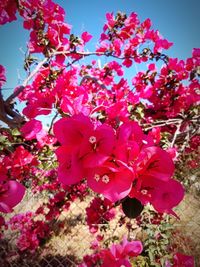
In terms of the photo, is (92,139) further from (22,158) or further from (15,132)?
(22,158)

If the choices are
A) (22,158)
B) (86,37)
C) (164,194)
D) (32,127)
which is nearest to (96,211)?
(22,158)

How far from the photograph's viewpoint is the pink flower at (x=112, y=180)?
0.57 metres

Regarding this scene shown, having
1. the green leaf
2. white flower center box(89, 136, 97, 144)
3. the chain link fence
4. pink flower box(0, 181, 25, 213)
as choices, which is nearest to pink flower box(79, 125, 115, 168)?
white flower center box(89, 136, 97, 144)

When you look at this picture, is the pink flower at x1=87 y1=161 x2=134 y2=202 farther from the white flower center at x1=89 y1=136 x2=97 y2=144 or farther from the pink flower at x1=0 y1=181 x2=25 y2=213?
the pink flower at x1=0 y1=181 x2=25 y2=213

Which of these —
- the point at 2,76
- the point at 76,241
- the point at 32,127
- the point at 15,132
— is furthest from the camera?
the point at 76,241

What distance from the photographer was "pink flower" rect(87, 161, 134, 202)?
565 millimetres

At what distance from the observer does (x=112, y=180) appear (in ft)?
1.94

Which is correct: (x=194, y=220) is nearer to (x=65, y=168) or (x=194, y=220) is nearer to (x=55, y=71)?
(x=55, y=71)

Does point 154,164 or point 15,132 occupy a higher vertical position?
point 154,164

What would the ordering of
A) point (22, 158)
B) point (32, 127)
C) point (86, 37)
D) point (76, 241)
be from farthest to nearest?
point (76, 241) → point (86, 37) → point (22, 158) → point (32, 127)

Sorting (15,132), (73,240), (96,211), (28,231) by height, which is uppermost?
(15,132)

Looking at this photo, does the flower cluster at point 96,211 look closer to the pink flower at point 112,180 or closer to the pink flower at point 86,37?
the pink flower at point 86,37

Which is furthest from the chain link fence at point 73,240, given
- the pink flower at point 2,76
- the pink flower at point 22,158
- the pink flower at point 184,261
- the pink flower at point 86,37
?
the pink flower at point 86,37

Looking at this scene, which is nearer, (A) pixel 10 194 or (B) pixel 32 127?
(A) pixel 10 194
